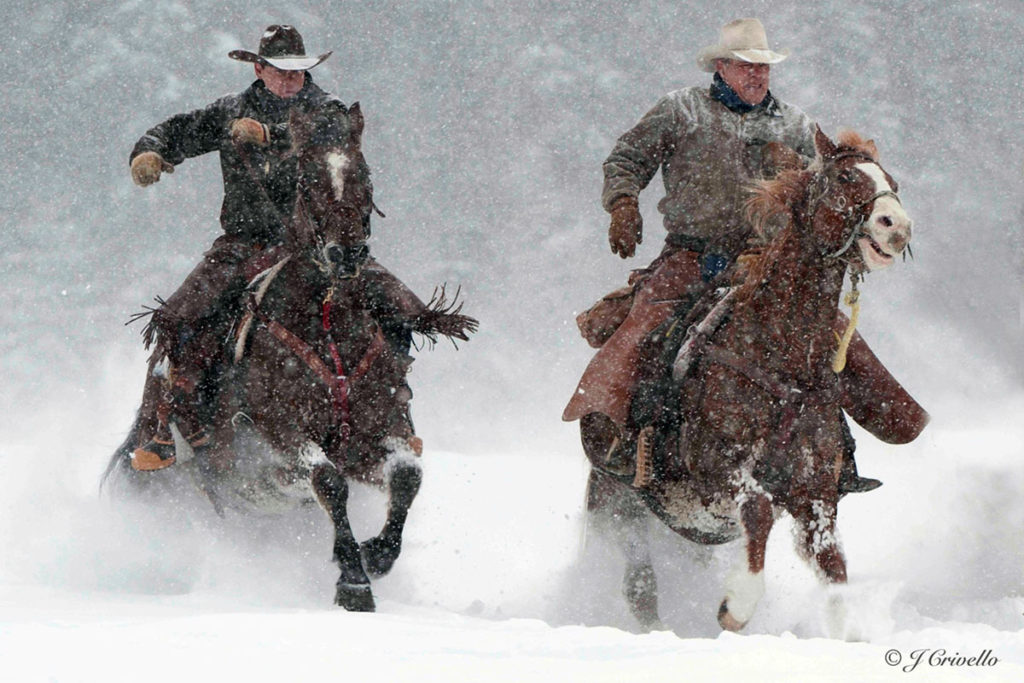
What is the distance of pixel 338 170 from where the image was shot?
601 cm

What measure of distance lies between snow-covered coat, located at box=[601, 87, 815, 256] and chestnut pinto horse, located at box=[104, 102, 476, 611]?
1.16 meters

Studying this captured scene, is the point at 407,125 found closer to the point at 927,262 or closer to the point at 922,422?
the point at 927,262

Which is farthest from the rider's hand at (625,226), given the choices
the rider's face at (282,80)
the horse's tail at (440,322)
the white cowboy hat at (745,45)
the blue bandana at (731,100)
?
the rider's face at (282,80)

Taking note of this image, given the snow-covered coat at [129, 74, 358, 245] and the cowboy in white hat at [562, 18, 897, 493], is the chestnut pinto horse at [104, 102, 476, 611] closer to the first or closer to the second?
the snow-covered coat at [129, 74, 358, 245]

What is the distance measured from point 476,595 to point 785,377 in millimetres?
2622

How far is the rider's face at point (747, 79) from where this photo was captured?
6.22 m

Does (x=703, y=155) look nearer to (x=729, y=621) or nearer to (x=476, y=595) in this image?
(x=729, y=621)

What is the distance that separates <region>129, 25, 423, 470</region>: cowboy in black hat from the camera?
6512mm

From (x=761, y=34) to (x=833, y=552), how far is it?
7.70 feet

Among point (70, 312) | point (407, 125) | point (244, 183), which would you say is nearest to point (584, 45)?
point (407, 125)

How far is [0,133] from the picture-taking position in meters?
31.3

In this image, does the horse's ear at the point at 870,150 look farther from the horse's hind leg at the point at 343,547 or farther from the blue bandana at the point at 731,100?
the horse's hind leg at the point at 343,547

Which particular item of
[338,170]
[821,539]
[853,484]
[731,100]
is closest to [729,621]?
[821,539]

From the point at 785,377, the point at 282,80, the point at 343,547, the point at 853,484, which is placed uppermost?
the point at 282,80
